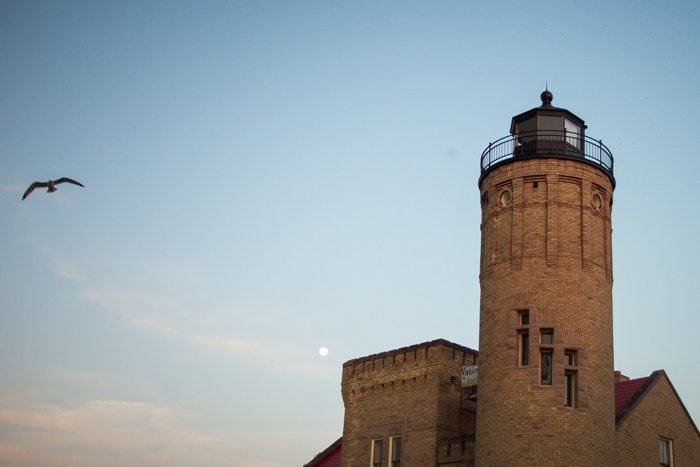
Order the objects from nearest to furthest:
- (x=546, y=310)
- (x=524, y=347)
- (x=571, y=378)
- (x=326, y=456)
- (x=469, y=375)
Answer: (x=571, y=378)
(x=546, y=310)
(x=524, y=347)
(x=469, y=375)
(x=326, y=456)

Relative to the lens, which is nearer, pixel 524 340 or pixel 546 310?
pixel 546 310

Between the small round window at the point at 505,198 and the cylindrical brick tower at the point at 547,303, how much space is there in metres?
0.04

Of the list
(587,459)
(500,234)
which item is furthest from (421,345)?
(587,459)

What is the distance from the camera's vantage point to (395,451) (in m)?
37.9

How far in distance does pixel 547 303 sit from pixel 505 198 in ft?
15.3

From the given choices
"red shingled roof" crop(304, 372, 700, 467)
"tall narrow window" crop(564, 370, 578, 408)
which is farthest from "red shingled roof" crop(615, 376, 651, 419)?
"tall narrow window" crop(564, 370, 578, 408)

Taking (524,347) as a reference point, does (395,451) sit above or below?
below

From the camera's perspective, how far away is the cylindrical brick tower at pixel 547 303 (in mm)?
29938

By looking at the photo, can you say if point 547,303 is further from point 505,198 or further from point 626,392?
point 626,392

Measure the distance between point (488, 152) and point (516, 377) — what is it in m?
9.13

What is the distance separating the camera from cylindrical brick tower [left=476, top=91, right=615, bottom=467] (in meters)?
29.9

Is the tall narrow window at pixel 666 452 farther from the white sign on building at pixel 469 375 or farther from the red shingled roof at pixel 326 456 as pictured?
the red shingled roof at pixel 326 456

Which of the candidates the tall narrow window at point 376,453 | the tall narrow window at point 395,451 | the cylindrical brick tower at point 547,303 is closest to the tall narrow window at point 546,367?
the cylindrical brick tower at point 547,303

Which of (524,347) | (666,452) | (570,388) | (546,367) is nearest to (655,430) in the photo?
(666,452)
